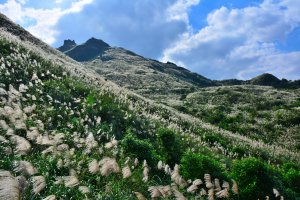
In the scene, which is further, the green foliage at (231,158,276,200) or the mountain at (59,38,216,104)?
the mountain at (59,38,216,104)

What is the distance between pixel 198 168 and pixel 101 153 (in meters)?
3.68

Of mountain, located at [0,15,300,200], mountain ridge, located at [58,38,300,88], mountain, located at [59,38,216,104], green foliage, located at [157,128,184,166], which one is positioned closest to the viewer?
mountain, located at [0,15,300,200]

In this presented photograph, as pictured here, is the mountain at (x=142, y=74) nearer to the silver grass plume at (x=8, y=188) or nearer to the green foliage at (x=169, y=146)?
the green foliage at (x=169, y=146)

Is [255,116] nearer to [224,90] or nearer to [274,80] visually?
[224,90]

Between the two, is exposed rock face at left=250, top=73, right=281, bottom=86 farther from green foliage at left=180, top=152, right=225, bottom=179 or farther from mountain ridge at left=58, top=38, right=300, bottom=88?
green foliage at left=180, top=152, right=225, bottom=179

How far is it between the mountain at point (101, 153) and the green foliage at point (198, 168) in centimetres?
3

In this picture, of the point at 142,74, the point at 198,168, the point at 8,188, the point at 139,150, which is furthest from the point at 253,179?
the point at 142,74

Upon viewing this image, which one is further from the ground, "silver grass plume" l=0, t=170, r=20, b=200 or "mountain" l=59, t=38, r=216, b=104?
"mountain" l=59, t=38, r=216, b=104

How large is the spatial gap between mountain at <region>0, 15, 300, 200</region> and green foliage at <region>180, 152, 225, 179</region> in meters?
0.03

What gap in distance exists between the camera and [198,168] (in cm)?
1312

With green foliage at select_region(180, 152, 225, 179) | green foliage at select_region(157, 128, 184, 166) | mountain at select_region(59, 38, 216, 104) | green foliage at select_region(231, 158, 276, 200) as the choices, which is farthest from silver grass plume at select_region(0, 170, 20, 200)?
mountain at select_region(59, 38, 216, 104)

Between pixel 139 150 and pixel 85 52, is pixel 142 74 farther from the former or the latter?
pixel 139 150

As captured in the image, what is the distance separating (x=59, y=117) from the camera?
49.9 ft

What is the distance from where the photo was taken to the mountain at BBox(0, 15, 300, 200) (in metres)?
7.80
